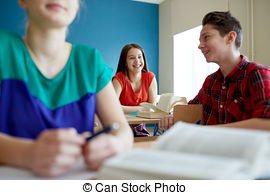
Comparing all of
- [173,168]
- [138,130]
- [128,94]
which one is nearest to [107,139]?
[173,168]

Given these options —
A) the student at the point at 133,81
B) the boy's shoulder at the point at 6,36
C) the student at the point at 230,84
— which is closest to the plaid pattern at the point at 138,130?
the student at the point at 133,81

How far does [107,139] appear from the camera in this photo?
1.82ft

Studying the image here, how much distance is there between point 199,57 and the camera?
16.0ft

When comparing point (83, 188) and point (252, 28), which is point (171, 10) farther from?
point (83, 188)

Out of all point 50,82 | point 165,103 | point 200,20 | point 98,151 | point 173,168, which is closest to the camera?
point 173,168

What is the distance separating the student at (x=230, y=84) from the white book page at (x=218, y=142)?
609mm

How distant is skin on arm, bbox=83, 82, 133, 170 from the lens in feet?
1.72

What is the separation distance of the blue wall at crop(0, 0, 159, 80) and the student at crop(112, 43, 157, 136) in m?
2.97

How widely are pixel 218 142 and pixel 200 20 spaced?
449 cm

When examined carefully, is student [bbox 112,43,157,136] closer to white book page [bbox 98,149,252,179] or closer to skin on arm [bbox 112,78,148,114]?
skin on arm [bbox 112,78,148,114]

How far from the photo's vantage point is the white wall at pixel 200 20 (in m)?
3.19

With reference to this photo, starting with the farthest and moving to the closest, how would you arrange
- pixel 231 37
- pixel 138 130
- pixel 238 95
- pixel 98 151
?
pixel 138 130, pixel 231 37, pixel 238 95, pixel 98 151

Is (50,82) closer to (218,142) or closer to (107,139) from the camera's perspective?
(107,139)

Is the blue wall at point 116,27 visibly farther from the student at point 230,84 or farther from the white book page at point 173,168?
the white book page at point 173,168
